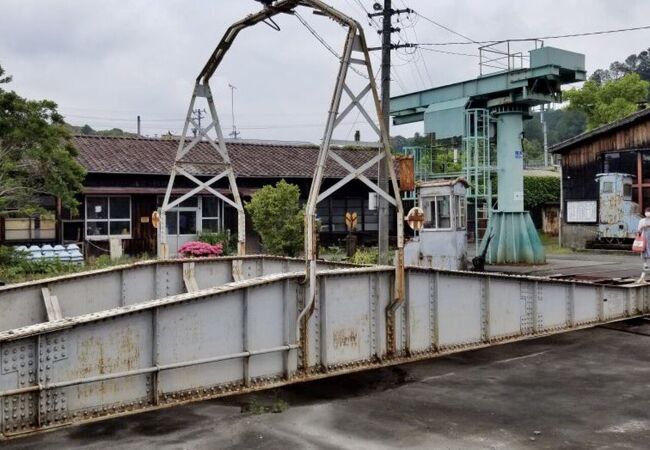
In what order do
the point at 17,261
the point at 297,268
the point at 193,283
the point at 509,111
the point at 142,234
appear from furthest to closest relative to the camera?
the point at 142,234 → the point at 509,111 → the point at 17,261 → the point at 297,268 → the point at 193,283

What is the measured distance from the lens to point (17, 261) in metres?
18.2

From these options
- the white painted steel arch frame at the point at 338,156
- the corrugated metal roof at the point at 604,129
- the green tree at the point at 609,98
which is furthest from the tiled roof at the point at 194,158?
the green tree at the point at 609,98

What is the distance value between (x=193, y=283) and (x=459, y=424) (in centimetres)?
673

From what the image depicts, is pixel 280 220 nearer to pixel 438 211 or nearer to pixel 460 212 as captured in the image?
pixel 438 211

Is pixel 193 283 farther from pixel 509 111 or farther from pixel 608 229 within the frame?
pixel 608 229

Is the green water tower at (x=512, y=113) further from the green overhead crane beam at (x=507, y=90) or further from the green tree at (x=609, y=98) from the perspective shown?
the green tree at (x=609, y=98)

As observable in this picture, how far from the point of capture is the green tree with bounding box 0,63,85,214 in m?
17.1

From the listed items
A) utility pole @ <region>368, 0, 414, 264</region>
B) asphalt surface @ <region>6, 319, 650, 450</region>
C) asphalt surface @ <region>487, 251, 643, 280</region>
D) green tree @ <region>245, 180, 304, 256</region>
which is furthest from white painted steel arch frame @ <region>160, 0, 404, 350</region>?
green tree @ <region>245, 180, 304, 256</region>

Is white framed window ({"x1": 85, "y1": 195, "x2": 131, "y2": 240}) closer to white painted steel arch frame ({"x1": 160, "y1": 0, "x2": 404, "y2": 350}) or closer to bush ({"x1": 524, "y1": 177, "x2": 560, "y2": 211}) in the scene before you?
white painted steel arch frame ({"x1": 160, "y1": 0, "x2": 404, "y2": 350})

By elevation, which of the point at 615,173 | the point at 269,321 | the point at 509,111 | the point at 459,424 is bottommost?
the point at 459,424

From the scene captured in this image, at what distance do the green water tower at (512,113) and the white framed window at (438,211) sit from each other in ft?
12.2

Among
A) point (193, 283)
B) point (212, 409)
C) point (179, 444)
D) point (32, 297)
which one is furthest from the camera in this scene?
point (193, 283)

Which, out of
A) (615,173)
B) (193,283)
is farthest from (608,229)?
(193,283)

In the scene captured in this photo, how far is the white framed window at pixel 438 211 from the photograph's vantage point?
702 inches
